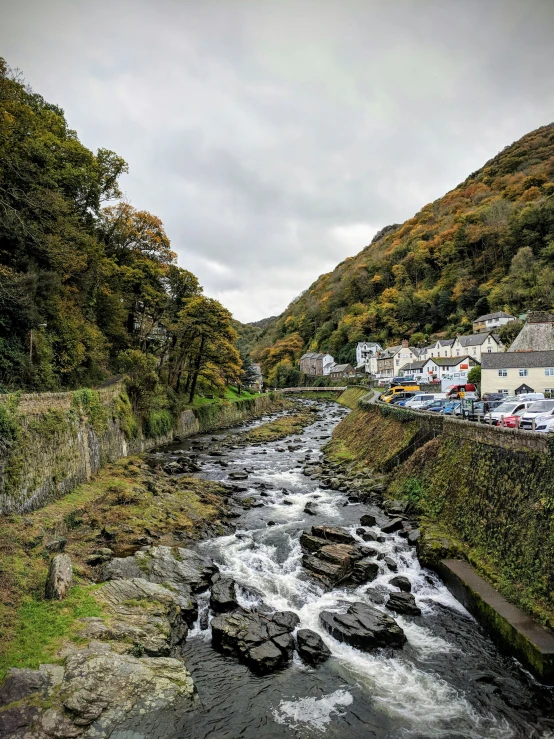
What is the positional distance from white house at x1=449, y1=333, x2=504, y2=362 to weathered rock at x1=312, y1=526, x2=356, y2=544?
A: 6736cm

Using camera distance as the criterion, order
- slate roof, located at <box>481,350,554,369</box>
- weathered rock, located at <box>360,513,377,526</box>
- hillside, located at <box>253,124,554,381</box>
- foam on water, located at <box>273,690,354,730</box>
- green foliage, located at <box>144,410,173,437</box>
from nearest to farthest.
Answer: foam on water, located at <box>273,690,354,730</box>, weathered rock, located at <box>360,513,377,526</box>, green foliage, located at <box>144,410,173,437</box>, slate roof, located at <box>481,350,554,369</box>, hillside, located at <box>253,124,554,381</box>

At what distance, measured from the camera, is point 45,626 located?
844 cm

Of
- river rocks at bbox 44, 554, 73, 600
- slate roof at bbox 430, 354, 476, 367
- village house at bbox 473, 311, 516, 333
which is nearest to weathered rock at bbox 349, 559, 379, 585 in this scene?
river rocks at bbox 44, 554, 73, 600

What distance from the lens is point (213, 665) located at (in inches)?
348

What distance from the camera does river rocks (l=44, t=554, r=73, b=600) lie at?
9461 millimetres

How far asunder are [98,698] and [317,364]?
378 ft

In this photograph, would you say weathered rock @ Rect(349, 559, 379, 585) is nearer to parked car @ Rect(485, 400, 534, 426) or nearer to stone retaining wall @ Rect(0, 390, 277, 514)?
stone retaining wall @ Rect(0, 390, 277, 514)

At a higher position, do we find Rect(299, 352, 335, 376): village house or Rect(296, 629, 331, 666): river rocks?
Rect(299, 352, 335, 376): village house

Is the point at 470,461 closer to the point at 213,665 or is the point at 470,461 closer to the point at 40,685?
the point at 213,665

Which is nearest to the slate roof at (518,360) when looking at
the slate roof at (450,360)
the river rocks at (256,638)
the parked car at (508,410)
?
the parked car at (508,410)

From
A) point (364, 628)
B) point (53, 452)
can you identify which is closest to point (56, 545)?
point (53, 452)

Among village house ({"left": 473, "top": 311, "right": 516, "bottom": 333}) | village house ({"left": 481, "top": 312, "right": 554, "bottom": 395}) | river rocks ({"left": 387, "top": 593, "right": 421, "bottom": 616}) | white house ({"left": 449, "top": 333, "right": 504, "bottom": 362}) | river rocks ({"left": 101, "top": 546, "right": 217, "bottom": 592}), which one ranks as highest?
village house ({"left": 473, "top": 311, "right": 516, "bottom": 333})

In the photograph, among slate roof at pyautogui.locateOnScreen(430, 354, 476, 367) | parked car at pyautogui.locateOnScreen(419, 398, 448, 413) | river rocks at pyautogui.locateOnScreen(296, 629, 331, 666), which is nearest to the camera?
river rocks at pyautogui.locateOnScreen(296, 629, 331, 666)

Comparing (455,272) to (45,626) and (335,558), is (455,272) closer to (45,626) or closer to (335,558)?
(335,558)
